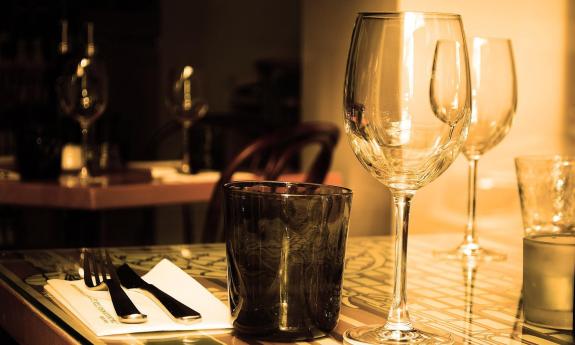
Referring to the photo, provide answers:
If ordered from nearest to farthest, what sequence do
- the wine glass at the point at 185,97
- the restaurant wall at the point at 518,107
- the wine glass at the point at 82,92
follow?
the restaurant wall at the point at 518,107, the wine glass at the point at 82,92, the wine glass at the point at 185,97

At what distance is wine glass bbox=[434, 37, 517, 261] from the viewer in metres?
1.11

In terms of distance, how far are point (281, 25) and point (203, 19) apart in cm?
69

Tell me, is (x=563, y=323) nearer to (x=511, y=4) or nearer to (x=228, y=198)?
(x=228, y=198)

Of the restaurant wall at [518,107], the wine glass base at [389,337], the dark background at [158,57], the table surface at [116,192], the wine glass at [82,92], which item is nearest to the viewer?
the wine glass base at [389,337]

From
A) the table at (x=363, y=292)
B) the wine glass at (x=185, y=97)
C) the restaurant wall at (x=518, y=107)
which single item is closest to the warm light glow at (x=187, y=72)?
the wine glass at (x=185, y=97)

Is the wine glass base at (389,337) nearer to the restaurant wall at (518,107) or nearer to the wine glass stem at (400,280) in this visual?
the wine glass stem at (400,280)

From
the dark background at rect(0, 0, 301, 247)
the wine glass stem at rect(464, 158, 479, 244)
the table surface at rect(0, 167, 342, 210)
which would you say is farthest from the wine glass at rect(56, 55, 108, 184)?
the wine glass stem at rect(464, 158, 479, 244)

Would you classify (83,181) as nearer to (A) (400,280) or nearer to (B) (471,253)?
(B) (471,253)

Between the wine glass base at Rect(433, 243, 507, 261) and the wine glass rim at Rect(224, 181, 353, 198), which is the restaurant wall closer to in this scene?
the wine glass base at Rect(433, 243, 507, 261)

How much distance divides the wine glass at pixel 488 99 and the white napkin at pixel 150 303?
0.39 metres

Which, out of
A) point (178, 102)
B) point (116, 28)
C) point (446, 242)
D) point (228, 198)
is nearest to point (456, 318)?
point (228, 198)

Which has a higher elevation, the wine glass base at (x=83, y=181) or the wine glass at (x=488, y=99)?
the wine glass at (x=488, y=99)

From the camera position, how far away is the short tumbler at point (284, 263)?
0.66 m

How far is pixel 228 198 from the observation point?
0.69 meters
